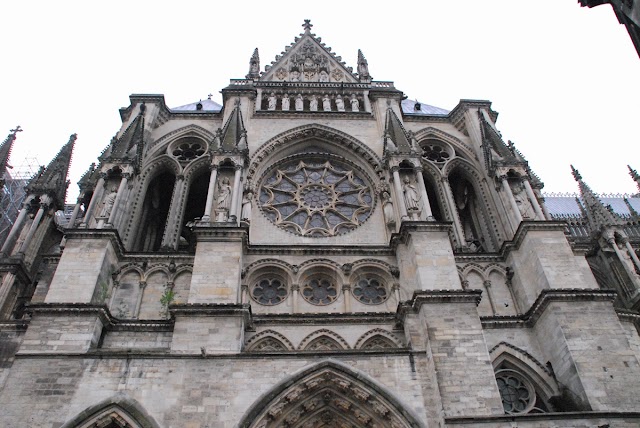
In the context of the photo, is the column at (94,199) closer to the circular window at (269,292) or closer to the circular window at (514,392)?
the circular window at (269,292)

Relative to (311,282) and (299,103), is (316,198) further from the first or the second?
(299,103)

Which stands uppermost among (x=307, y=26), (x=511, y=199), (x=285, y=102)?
(x=307, y=26)

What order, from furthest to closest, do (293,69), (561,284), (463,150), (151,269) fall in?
(293,69) < (463,150) < (151,269) < (561,284)

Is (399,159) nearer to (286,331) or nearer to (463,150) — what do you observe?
(463,150)

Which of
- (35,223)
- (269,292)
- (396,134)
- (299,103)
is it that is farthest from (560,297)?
(35,223)

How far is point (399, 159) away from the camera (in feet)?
53.8

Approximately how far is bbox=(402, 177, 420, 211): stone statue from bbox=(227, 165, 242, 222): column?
188 inches

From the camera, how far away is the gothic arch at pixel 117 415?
32.8ft

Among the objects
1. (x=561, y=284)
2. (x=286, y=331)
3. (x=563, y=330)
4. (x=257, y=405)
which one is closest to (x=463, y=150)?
(x=561, y=284)

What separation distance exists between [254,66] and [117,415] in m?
16.1

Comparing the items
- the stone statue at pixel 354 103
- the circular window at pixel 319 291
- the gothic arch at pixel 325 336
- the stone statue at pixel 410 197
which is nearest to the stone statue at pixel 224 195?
the circular window at pixel 319 291

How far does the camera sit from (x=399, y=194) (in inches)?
609

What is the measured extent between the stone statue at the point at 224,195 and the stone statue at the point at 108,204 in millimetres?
2938

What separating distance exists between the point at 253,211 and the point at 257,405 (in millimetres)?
7142
